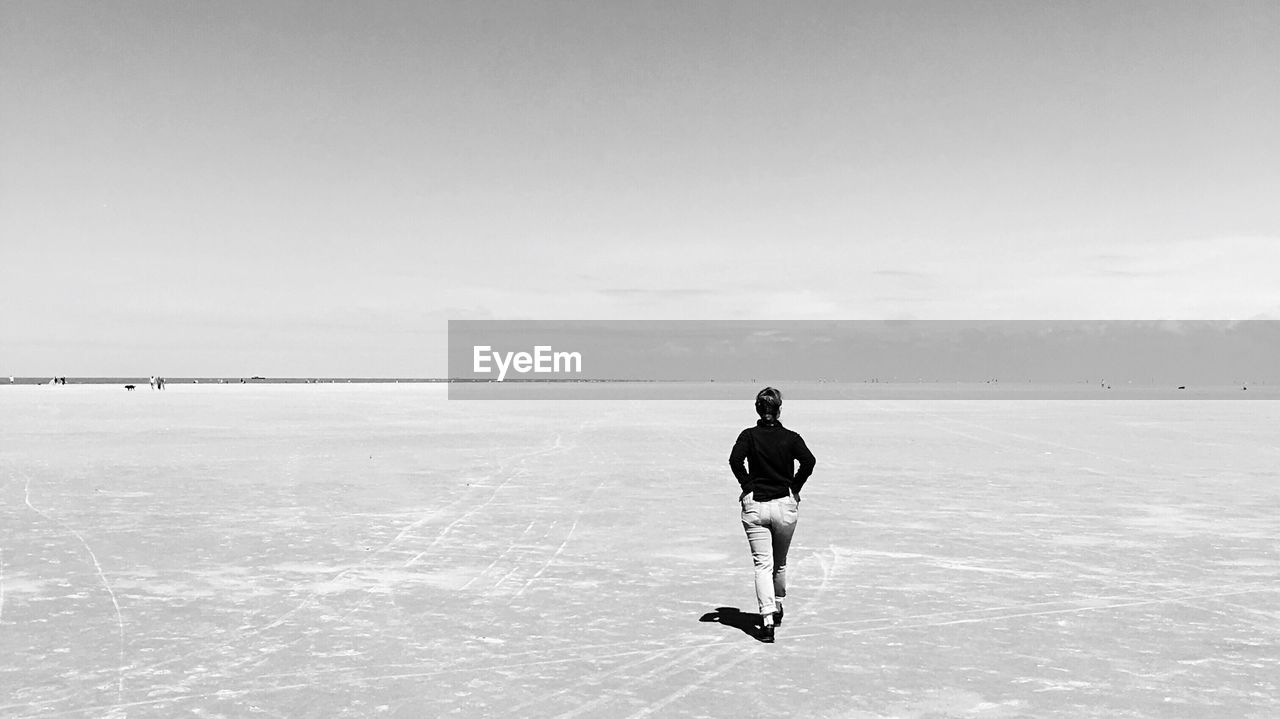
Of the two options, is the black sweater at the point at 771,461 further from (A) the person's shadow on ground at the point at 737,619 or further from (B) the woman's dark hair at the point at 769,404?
(A) the person's shadow on ground at the point at 737,619

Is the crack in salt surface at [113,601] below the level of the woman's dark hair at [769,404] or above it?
below

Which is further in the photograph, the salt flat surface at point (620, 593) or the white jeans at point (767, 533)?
the white jeans at point (767, 533)

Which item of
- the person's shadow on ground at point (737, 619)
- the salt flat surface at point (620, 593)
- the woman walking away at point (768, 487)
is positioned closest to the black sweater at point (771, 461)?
the woman walking away at point (768, 487)

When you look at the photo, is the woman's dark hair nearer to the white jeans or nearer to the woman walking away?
the woman walking away

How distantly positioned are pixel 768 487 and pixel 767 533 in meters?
0.37

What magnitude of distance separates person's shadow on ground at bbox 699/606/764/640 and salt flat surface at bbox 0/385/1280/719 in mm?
56

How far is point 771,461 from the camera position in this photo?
7699 mm

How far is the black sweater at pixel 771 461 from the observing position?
7711mm

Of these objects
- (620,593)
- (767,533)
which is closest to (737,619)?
(767,533)

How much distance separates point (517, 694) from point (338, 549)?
6056 mm

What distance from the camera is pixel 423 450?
26484 millimetres

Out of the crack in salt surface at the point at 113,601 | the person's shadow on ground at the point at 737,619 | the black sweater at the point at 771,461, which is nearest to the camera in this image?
the crack in salt surface at the point at 113,601

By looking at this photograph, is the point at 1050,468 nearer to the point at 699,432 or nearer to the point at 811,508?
the point at 811,508

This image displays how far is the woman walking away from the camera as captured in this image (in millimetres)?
7730
